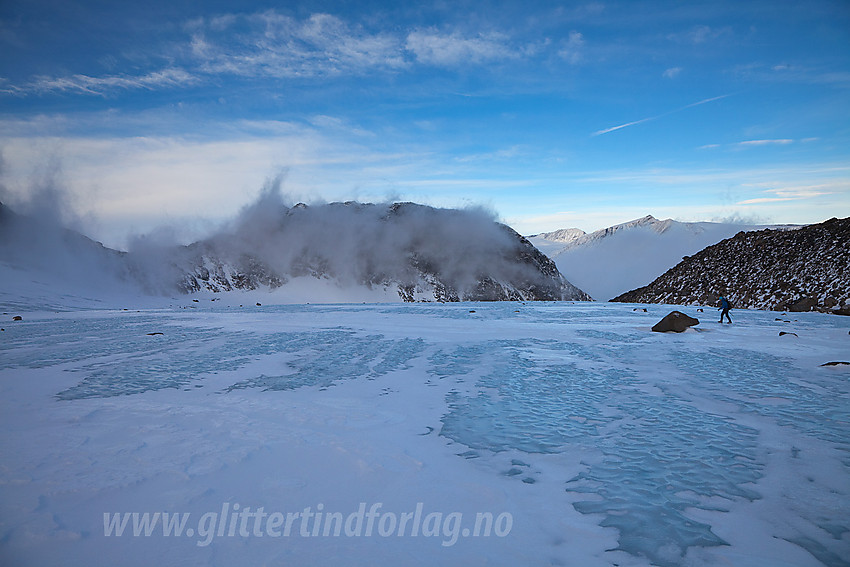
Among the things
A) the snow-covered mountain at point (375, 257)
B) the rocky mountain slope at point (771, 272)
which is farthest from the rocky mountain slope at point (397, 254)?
the rocky mountain slope at point (771, 272)

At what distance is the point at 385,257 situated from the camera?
160m

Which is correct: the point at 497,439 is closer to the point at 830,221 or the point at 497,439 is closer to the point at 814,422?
the point at 814,422

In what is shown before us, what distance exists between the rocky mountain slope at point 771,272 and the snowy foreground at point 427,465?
3118 cm

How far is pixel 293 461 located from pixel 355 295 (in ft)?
469

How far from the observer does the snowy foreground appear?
3953 mm

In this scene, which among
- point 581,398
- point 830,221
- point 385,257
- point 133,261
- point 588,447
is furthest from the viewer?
point 385,257

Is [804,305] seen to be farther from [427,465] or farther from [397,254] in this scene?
[397,254]

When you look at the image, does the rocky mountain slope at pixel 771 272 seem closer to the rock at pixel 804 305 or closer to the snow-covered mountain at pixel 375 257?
the rock at pixel 804 305

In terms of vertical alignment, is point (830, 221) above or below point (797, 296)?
above

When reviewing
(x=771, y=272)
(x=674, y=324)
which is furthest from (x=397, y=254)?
(x=674, y=324)

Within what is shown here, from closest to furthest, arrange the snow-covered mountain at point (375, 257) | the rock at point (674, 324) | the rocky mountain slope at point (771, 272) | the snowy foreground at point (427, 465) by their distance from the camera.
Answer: the snowy foreground at point (427, 465), the rock at point (674, 324), the rocky mountain slope at point (771, 272), the snow-covered mountain at point (375, 257)

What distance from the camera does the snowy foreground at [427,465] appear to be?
13.0ft

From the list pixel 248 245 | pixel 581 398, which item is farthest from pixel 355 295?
pixel 581 398

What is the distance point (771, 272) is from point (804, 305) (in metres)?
6.92
